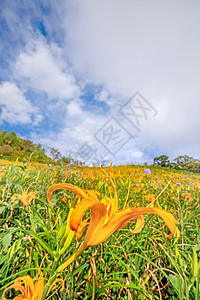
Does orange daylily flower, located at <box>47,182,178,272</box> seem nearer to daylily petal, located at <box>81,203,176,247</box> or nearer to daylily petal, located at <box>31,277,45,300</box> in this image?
daylily petal, located at <box>81,203,176,247</box>

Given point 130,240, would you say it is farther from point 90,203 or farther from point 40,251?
point 90,203

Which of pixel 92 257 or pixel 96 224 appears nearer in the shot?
pixel 96 224

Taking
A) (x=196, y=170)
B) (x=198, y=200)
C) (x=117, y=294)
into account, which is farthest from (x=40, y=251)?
(x=196, y=170)

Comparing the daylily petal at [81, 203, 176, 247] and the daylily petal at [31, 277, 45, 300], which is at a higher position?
the daylily petal at [81, 203, 176, 247]

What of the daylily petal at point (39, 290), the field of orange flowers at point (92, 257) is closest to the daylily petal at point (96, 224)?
the field of orange flowers at point (92, 257)

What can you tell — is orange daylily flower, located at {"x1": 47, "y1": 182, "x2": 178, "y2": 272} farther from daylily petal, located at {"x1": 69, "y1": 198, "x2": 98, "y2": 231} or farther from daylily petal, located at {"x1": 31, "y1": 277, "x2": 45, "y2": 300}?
daylily petal, located at {"x1": 31, "y1": 277, "x2": 45, "y2": 300}

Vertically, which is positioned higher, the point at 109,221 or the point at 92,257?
the point at 109,221

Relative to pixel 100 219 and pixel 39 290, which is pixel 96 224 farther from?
pixel 39 290

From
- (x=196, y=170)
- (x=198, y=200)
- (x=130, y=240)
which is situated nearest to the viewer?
(x=130, y=240)

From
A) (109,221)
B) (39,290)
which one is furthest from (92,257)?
(109,221)

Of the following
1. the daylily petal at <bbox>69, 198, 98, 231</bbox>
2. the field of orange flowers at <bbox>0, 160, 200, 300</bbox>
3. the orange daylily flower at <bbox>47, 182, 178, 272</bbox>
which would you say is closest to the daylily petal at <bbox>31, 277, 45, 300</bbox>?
the field of orange flowers at <bbox>0, 160, 200, 300</bbox>

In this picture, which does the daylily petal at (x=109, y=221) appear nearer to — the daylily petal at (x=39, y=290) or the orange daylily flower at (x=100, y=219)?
the orange daylily flower at (x=100, y=219)

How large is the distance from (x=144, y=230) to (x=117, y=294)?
42 centimetres

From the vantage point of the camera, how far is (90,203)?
371 mm
